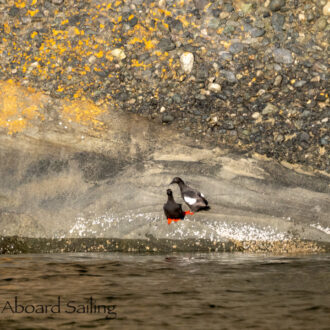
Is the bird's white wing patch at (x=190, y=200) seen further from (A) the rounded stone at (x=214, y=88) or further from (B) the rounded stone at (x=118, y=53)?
(B) the rounded stone at (x=118, y=53)

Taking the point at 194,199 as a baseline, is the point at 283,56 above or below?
above

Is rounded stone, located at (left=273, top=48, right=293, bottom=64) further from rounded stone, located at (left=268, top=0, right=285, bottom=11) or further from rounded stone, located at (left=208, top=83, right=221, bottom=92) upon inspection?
rounded stone, located at (left=208, top=83, right=221, bottom=92)

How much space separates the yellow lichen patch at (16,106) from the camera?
29.2 ft

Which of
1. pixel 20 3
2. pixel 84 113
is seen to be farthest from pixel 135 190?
pixel 20 3

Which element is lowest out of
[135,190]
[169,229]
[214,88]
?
[169,229]

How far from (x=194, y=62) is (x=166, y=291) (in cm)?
481

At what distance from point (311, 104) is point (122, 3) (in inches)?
139

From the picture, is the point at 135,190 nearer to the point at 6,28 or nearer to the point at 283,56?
the point at 283,56

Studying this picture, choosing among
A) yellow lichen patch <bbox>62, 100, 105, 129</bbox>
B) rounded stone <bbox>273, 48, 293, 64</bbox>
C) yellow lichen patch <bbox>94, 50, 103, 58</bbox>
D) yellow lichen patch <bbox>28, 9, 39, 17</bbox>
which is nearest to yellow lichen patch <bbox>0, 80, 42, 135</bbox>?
yellow lichen patch <bbox>62, 100, 105, 129</bbox>

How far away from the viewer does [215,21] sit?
31.8 feet

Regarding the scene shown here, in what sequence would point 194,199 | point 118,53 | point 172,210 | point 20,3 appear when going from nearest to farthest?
point 172,210 → point 194,199 → point 118,53 → point 20,3

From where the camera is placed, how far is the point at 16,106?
9.13 meters

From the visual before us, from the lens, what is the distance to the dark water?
188 inches

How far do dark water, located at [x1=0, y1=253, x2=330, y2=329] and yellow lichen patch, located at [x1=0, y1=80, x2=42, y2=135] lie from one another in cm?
248
